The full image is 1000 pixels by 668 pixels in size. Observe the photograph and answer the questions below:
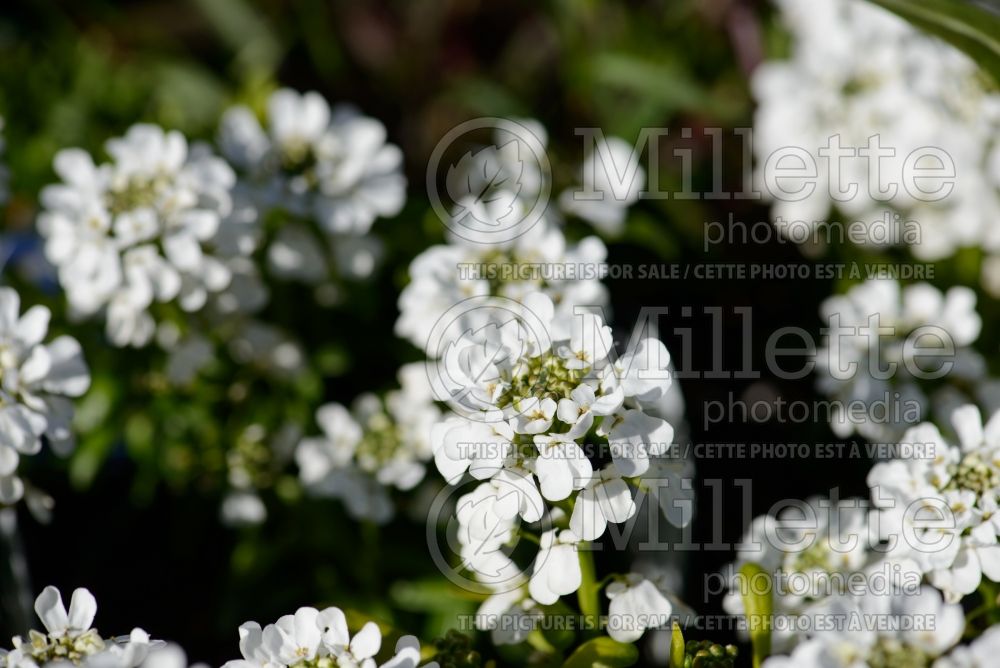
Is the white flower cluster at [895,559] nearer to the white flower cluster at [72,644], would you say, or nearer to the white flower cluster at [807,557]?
the white flower cluster at [807,557]

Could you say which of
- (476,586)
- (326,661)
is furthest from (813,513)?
(326,661)

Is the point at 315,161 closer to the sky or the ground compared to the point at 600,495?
closer to the sky

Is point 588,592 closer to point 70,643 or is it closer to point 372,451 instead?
point 372,451

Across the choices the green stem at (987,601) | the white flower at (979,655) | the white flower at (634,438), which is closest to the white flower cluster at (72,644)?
the white flower at (634,438)

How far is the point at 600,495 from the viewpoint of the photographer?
1535 millimetres

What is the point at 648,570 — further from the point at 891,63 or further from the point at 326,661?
the point at 891,63

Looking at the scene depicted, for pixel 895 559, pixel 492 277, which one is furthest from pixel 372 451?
pixel 895 559

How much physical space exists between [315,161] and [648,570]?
3.81 ft

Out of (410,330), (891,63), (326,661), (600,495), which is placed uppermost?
(891,63)

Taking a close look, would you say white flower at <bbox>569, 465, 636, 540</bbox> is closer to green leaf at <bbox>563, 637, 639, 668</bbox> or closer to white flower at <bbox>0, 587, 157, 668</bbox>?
green leaf at <bbox>563, 637, 639, 668</bbox>

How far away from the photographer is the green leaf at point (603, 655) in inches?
62.2

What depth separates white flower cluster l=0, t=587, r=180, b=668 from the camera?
1.40 m

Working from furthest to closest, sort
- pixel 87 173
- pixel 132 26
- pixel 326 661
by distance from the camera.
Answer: pixel 132 26, pixel 87 173, pixel 326 661

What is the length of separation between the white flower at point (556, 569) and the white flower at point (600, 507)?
34 mm
